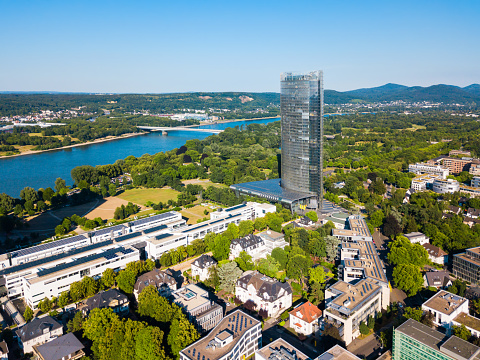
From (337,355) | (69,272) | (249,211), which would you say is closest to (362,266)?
(337,355)

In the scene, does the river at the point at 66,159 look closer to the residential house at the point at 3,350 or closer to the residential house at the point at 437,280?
the residential house at the point at 3,350

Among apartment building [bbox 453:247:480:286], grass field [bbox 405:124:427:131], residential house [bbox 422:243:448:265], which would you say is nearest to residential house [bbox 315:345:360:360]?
apartment building [bbox 453:247:480:286]

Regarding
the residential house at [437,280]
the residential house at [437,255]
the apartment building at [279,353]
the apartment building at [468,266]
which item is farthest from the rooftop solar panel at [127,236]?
the apartment building at [468,266]

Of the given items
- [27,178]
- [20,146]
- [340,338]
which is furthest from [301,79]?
[20,146]

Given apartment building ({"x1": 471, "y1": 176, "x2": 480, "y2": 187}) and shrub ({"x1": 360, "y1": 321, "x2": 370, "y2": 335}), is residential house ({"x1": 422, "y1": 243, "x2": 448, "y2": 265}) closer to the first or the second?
shrub ({"x1": 360, "y1": 321, "x2": 370, "y2": 335})

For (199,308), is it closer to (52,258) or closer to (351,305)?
(351,305)
